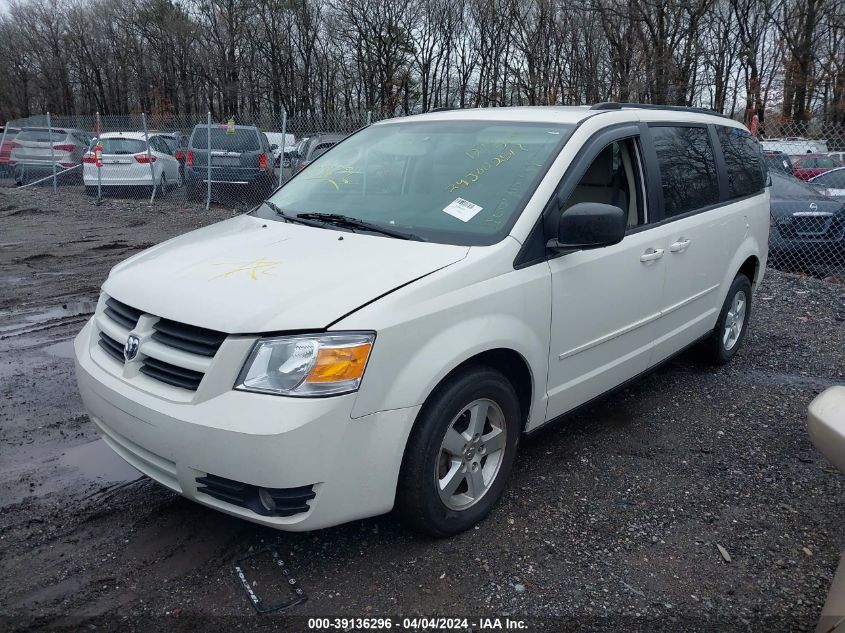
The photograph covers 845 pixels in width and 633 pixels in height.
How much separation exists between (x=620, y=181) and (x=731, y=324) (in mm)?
2057

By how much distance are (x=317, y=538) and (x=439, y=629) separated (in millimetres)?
770

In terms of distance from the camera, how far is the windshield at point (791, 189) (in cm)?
1015

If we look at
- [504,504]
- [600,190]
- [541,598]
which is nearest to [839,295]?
[600,190]

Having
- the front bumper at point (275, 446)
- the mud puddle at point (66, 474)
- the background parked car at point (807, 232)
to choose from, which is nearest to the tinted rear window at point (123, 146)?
the background parked car at point (807, 232)

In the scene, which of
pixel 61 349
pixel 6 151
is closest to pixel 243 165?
pixel 61 349

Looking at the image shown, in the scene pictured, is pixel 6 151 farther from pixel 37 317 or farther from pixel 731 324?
pixel 731 324

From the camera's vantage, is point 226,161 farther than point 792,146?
Yes

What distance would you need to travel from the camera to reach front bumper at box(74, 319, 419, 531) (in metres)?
2.55

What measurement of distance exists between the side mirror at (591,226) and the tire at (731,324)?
2387 mm

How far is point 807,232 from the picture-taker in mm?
9859

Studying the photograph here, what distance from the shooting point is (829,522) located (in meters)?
3.47

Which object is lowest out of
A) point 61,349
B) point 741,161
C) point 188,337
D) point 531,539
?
point 531,539

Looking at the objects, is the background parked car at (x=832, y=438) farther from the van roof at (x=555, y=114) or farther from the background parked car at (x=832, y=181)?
the background parked car at (x=832, y=181)

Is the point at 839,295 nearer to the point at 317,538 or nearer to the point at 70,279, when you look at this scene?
the point at 317,538
